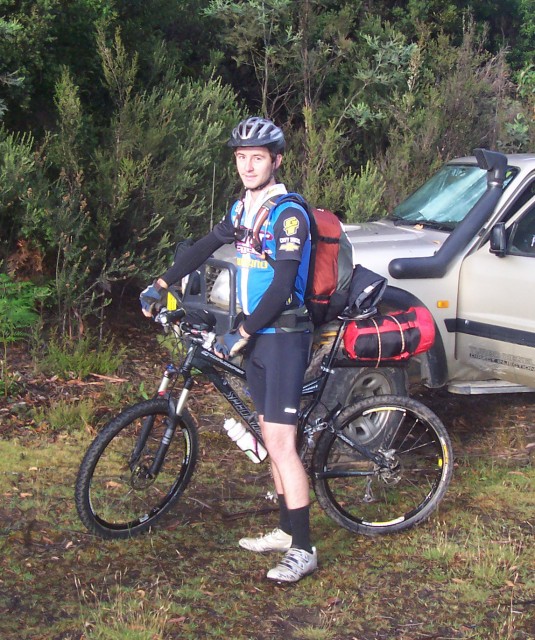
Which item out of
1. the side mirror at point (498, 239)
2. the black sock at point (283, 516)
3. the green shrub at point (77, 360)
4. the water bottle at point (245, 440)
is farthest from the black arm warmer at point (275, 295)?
the green shrub at point (77, 360)

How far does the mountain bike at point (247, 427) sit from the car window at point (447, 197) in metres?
2.33

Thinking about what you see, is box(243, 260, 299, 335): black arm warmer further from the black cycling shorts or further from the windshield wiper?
the windshield wiper

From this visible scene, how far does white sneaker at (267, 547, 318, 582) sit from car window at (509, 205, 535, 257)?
→ 281cm

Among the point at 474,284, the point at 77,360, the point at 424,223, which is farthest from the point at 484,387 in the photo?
the point at 77,360

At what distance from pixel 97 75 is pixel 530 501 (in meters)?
6.00

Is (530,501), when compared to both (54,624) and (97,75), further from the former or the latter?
(97,75)

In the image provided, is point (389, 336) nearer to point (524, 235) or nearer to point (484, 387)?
point (484, 387)

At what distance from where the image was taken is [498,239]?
596cm

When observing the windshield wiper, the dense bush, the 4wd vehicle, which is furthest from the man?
the dense bush

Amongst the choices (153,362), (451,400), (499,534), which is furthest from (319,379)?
(153,362)

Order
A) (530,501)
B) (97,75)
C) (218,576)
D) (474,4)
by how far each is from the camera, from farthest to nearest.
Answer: (474,4)
(97,75)
(530,501)
(218,576)

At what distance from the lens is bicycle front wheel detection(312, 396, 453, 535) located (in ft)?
15.1

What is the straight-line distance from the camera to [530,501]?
5.45 meters

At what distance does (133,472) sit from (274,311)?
1.28 metres
